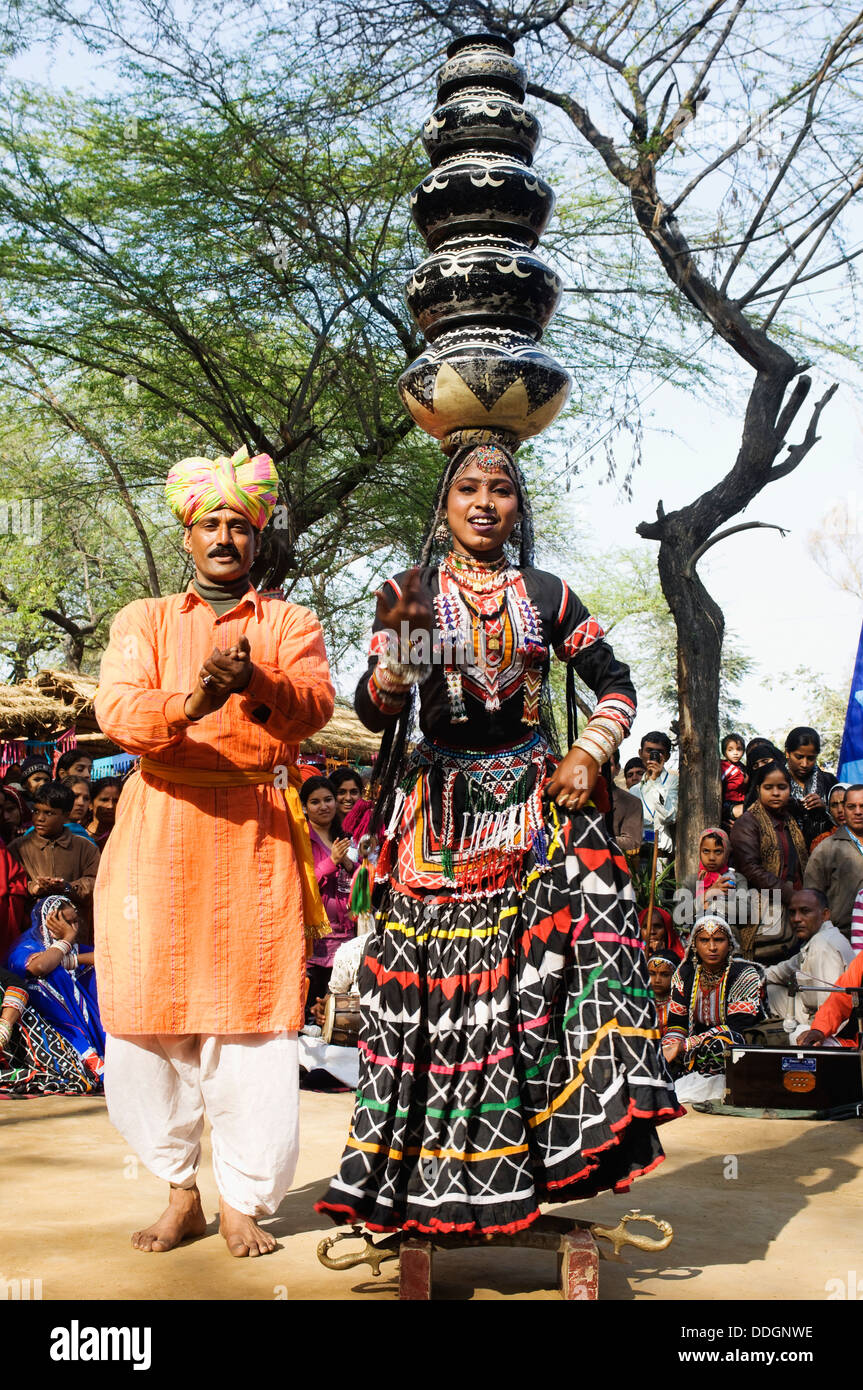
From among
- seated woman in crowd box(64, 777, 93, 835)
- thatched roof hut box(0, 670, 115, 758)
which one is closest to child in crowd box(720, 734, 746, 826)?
seated woman in crowd box(64, 777, 93, 835)

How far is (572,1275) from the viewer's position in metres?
3.23

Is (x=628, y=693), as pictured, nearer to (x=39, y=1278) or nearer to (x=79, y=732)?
(x=39, y=1278)

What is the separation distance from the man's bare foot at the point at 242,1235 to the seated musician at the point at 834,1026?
11.8ft

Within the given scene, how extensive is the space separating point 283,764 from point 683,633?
285 inches

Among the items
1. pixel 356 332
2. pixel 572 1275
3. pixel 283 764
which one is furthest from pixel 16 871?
pixel 356 332

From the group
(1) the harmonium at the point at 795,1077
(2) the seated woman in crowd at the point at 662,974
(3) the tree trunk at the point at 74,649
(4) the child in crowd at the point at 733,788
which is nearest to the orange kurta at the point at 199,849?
(1) the harmonium at the point at 795,1077

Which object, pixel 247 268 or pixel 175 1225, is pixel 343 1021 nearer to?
pixel 175 1225

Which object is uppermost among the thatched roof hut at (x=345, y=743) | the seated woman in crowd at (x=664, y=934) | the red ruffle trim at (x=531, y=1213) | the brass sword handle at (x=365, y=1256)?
the thatched roof hut at (x=345, y=743)

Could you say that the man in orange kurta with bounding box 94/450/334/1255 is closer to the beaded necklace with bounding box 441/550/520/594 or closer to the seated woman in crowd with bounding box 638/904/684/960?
the beaded necklace with bounding box 441/550/520/594

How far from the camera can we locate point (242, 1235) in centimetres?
374

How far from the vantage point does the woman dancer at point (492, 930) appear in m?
3.22

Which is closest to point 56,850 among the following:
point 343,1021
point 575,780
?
point 343,1021

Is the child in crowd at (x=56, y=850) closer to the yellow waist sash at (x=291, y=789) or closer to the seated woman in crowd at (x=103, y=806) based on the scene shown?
the seated woman in crowd at (x=103, y=806)

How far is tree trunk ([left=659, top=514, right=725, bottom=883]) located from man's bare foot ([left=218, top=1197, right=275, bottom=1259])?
22.1 ft
